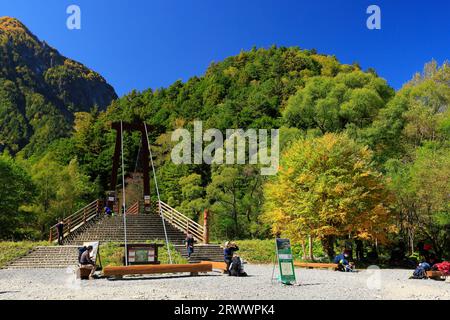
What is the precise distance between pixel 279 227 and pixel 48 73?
137 metres

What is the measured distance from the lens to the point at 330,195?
2444cm

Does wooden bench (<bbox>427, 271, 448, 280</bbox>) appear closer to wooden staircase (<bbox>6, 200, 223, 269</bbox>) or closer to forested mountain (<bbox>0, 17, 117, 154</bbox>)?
wooden staircase (<bbox>6, 200, 223, 269</bbox>)

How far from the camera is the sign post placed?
13898mm

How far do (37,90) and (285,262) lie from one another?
13078cm

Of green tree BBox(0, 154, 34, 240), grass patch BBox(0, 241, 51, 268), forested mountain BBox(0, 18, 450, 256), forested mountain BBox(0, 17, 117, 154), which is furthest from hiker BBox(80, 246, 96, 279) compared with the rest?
forested mountain BBox(0, 17, 117, 154)

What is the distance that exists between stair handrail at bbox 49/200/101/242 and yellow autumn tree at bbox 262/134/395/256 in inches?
501

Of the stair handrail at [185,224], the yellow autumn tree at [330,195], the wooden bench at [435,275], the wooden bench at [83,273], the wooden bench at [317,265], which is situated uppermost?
the yellow autumn tree at [330,195]

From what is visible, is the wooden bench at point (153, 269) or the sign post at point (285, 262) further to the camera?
the wooden bench at point (153, 269)

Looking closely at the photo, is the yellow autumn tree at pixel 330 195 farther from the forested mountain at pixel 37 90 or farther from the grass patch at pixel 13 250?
Answer: the forested mountain at pixel 37 90

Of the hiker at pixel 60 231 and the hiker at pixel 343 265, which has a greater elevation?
the hiker at pixel 60 231

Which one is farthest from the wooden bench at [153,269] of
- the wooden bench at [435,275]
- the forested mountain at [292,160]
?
the forested mountain at [292,160]

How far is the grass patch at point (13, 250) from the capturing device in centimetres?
2344

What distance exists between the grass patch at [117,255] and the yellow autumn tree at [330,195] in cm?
641

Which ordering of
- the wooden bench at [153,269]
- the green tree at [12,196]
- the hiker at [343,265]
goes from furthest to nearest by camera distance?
the green tree at [12,196]
the hiker at [343,265]
the wooden bench at [153,269]
